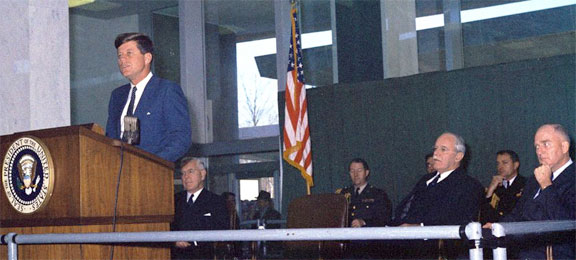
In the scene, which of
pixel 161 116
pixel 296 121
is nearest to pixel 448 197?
pixel 161 116

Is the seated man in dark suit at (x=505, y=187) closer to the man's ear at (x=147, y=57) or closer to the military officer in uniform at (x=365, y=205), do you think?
the military officer in uniform at (x=365, y=205)

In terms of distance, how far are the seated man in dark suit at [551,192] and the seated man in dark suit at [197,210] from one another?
2.51 metres

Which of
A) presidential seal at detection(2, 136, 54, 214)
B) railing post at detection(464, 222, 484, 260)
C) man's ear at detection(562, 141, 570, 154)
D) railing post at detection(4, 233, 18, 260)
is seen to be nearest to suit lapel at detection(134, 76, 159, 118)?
presidential seal at detection(2, 136, 54, 214)

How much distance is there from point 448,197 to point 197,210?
2.16 m

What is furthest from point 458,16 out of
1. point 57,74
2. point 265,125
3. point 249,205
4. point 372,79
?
point 57,74

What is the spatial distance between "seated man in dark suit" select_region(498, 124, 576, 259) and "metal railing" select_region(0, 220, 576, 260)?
1.94 m

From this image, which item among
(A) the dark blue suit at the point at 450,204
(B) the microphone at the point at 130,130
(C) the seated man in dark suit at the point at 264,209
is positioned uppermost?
(B) the microphone at the point at 130,130

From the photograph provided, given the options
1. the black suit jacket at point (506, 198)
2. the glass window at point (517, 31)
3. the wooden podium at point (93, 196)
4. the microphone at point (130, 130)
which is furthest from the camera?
the glass window at point (517, 31)

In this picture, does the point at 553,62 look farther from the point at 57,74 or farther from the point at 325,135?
the point at 57,74

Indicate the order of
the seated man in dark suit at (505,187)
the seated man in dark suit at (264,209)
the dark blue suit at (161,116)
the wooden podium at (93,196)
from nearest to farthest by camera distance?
the wooden podium at (93,196) → the dark blue suit at (161,116) → the seated man in dark suit at (505,187) → the seated man in dark suit at (264,209)

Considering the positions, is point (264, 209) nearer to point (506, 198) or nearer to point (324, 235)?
point (506, 198)

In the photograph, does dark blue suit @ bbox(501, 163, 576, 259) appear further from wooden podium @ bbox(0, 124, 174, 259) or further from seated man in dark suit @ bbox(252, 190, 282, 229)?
seated man in dark suit @ bbox(252, 190, 282, 229)

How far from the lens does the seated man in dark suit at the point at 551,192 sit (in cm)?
400

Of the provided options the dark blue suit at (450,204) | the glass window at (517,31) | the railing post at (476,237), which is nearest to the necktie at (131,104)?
the railing post at (476,237)
